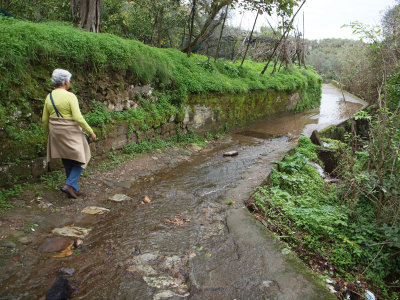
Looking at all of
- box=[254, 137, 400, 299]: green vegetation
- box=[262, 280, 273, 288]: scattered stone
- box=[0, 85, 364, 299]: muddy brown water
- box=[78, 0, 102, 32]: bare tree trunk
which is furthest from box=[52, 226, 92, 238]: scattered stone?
box=[78, 0, 102, 32]: bare tree trunk

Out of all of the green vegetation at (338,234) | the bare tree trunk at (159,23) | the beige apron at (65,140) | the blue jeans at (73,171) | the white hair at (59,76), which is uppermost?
the bare tree trunk at (159,23)

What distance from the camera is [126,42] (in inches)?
230

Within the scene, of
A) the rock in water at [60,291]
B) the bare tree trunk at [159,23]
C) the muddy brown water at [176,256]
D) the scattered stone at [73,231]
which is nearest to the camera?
the rock in water at [60,291]

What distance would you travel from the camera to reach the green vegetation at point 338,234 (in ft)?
11.0

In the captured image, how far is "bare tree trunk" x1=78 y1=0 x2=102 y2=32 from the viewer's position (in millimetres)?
6309

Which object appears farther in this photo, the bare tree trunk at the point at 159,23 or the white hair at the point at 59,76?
the bare tree trunk at the point at 159,23

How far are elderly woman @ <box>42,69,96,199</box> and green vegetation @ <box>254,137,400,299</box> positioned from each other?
2915 mm

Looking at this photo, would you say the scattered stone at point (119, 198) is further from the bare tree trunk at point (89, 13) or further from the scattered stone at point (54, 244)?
the bare tree trunk at point (89, 13)

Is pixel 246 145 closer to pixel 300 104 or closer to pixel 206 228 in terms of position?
pixel 206 228

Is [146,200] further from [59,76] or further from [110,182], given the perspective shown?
[59,76]

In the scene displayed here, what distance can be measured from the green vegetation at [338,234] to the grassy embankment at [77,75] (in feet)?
11.4

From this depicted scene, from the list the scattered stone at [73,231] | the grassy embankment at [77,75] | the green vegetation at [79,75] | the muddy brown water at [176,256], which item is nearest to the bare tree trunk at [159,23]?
the green vegetation at [79,75]

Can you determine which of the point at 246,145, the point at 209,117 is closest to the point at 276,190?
the point at 246,145

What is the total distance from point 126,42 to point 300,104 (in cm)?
1242
